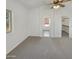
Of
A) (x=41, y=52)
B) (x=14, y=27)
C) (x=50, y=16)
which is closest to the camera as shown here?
(x=41, y=52)

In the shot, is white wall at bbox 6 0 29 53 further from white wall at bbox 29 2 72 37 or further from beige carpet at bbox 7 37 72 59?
white wall at bbox 29 2 72 37

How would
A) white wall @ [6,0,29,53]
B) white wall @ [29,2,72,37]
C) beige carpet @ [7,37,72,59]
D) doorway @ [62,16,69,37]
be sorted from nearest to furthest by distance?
beige carpet @ [7,37,72,59] → white wall @ [6,0,29,53] → white wall @ [29,2,72,37] → doorway @ [62,16,69,37]

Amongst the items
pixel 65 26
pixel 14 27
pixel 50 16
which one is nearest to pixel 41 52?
pixel 14 27

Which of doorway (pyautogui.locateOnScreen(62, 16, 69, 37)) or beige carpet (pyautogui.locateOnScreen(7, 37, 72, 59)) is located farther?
doorway (pyautogui.locateOnScreen(62, 16, 69, 37))

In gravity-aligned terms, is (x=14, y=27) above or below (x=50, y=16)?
below

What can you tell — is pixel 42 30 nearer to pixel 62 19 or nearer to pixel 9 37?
pixel 62 19


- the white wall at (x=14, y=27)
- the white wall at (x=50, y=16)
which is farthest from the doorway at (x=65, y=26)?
the white wall at (x=14, y=27)

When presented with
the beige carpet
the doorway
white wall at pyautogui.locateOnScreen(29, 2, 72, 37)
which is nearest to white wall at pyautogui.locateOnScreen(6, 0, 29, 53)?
the beige carpet

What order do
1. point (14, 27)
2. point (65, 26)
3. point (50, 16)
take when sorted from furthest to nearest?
point (65, 26) → point (50, 16) → point (14, 27)

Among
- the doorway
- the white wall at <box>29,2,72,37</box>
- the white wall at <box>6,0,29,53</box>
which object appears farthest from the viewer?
the doorway

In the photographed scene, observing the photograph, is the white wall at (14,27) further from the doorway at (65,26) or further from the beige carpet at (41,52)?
the doorway at (65,26)

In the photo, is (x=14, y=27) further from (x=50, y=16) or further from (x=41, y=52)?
(x=50, y=16)

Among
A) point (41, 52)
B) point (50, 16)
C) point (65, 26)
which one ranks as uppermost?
point (50, 16)
